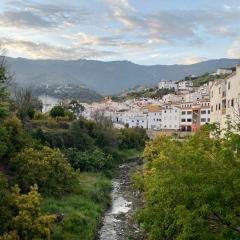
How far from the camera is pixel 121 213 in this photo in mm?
38156

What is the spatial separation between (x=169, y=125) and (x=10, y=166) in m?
78.5

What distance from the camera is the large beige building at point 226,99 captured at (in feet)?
120

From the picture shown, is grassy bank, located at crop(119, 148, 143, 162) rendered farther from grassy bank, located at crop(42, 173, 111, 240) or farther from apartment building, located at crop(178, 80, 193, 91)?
apartment building, located at crop(178, 80, 193, 91)

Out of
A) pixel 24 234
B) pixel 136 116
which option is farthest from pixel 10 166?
pixel 136 116

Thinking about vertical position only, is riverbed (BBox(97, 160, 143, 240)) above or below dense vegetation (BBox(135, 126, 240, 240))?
below

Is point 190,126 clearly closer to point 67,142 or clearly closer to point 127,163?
point 127,163

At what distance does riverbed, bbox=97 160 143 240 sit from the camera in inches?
1254

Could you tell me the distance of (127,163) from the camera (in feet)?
228

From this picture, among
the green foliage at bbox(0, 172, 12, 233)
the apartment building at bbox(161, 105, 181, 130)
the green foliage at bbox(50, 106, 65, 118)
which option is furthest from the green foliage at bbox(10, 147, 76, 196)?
the apartment building at bbox(161, 105, 181, 130)

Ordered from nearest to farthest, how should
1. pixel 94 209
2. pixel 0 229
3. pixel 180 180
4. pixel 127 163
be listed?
1. pixel 180 180
2. pixel 0 229
3. pixel 94 209
4. pixel 127 163

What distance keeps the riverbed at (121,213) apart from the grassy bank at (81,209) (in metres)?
0.67

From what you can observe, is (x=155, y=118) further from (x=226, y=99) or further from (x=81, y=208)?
(x=81, y=208)

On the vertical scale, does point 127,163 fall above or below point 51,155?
below

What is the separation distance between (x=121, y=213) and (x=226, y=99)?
1309 centimetres
